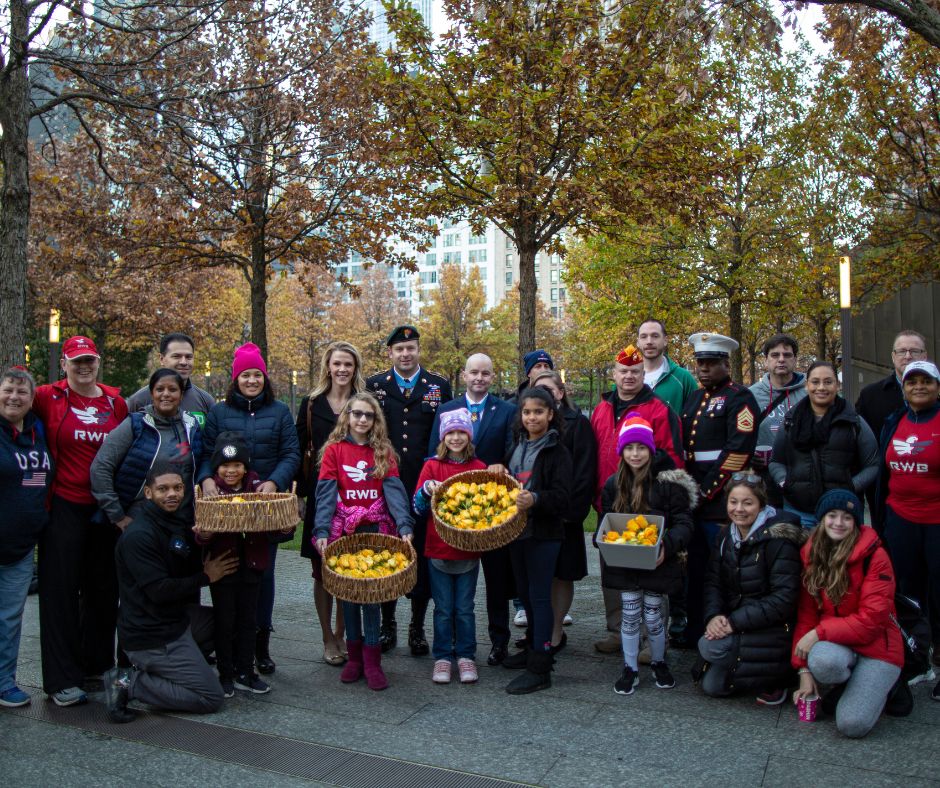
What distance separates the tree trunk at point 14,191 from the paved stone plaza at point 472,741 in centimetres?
362

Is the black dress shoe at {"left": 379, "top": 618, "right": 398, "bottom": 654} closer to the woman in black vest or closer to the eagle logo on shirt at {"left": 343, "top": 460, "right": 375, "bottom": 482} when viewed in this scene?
the eagle logo on shirt at {"left": 343, "top": 460, "right": 375, "bottom": 482}

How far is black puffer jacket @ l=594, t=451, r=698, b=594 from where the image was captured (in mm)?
5410

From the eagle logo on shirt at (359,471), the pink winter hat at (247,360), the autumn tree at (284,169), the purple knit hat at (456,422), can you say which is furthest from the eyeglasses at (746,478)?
the autumn tree at (284,169)

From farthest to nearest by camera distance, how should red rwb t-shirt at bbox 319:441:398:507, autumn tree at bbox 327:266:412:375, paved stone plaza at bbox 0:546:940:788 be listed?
autumn tree at bbox 327:266:412:375 → red rwb t-shirt at bbox 319:441:398:507 → paved stone plaza at bbox 0:546:940:788

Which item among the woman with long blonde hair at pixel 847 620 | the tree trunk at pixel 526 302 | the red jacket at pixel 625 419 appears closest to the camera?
the woman with long blonde hair at pixel 847 620

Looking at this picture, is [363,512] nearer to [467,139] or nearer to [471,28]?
[467,139]

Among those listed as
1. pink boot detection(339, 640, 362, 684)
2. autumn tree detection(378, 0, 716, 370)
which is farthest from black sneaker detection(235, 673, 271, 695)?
autumn tree detection(378, 0, 716, 370)

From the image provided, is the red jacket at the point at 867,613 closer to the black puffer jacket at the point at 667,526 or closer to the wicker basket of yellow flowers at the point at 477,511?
the black puffer jacket at the point at 667,526

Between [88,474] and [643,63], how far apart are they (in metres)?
8.64

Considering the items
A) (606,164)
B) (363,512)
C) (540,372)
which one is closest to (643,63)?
(606,164)

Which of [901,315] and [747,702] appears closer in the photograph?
[747,702]

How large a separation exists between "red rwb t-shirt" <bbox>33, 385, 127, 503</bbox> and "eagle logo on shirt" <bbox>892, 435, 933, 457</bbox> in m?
5.39

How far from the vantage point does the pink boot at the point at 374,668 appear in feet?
18.0

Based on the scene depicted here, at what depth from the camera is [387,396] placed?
21.7ft
